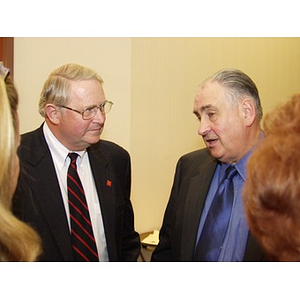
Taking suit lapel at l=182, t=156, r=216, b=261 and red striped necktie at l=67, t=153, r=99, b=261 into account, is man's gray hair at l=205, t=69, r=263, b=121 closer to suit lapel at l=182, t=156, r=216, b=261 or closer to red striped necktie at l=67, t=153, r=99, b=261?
suit lapel at l=182, t=156, r=216, b=261

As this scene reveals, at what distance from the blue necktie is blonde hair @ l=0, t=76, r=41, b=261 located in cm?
58

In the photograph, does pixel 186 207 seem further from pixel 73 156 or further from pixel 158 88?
pixel 158 88

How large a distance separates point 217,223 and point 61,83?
0.71 m

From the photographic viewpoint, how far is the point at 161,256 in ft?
4.29

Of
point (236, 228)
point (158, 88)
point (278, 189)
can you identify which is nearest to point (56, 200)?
point (236, 228)

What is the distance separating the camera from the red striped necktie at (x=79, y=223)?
106cm

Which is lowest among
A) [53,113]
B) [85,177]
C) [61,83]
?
[85,177]

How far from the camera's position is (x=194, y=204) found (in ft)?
3.98

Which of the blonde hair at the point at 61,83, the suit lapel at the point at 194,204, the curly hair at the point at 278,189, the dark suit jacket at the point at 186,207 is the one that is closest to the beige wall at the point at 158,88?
the blonde hair at the point at 61,83

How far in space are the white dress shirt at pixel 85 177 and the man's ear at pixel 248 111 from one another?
22.4 inches

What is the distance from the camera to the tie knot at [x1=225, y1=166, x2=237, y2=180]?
117 centimetres
